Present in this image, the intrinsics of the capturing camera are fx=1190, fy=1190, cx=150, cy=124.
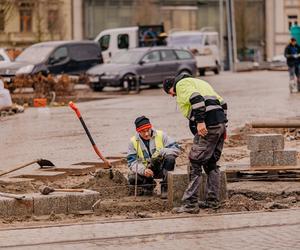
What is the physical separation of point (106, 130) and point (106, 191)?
1024 centimetres

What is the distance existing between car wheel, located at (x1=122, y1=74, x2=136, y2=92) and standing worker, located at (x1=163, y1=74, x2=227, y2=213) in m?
26.0

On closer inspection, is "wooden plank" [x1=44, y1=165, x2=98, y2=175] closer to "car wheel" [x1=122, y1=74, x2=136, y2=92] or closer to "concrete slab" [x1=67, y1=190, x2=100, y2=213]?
"concrete slab" [x1=67, y1=190, x2=100, y2=213]

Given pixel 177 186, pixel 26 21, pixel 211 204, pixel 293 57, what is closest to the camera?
pixel 211 204

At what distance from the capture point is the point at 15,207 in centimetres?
1316

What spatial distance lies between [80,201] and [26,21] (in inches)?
2775

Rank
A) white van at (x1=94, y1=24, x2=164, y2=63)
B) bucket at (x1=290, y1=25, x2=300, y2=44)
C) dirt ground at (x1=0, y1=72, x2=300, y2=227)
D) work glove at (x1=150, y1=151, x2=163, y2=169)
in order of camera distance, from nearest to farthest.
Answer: dirt ground at (x1=0, y1=72, x2=300, y2=227), work glove at (x1=150, y1=151, x2=163, y2=169), bucket at (x1=290, y1=25, x2=300, y2=44), white van at (x1=94, y1=24, x2=164, y2=63)

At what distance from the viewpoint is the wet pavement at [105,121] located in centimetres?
2100

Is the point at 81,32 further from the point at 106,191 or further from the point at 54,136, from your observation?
the point at 106,191

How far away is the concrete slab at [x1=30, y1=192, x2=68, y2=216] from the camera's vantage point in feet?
43.5

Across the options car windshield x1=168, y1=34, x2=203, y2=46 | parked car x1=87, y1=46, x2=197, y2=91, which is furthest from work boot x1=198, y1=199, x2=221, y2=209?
car windshield x1=168, y1=34, x2=203, y2=46

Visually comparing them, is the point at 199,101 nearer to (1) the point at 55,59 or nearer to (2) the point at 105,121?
(2) the point at 105,121

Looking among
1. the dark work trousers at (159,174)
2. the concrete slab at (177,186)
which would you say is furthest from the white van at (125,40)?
the concrete slab at (177,186)

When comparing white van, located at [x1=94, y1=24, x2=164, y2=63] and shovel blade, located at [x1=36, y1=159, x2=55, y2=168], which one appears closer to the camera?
shovel blade, located at [x1=36, y1=159, x2=55, y2=168]

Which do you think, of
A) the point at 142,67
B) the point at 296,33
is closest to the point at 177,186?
the point at 296,33
